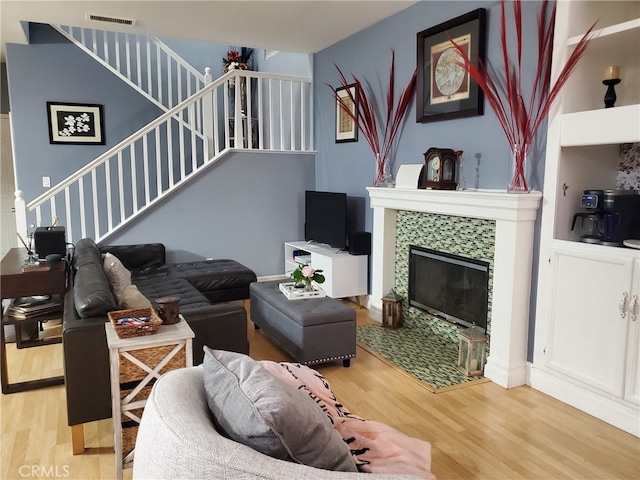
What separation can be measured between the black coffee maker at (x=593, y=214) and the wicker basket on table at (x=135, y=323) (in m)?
2.36

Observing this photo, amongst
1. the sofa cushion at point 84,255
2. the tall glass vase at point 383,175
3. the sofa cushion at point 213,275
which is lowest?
the sofa cushion at point 213,275

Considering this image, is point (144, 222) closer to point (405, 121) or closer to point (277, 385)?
point (405, 121)

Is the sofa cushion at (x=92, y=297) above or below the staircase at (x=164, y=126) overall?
below

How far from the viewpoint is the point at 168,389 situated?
4.51 feet

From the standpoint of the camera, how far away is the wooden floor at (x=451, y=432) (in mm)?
Result: 2283

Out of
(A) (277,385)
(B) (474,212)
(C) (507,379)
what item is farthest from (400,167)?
(A) (277,385)

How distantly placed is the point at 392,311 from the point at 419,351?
57 cm

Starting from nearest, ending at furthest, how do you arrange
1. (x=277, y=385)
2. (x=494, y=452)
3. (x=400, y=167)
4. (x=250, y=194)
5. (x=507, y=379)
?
(x=277, y=385), (x=494, y=452), (x=507, y=379), (x=400, y=167), (x=250, y=194)

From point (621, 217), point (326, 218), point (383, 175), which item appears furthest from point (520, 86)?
point (326, 218)

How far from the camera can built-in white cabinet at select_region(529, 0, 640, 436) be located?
8.43ft

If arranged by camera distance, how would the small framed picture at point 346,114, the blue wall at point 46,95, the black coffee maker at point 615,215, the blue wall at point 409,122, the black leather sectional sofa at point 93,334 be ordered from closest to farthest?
the black leather sectional sofa at point 93,334, the black coffee maker at point 615,215, the blue wall at point 409,122, the small framed picture at point 346,114, the blue wall at point 46,95

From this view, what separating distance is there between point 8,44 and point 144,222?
249 centimetres

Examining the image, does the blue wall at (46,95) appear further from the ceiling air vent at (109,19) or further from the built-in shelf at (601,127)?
the built-in shelf at (601,127)

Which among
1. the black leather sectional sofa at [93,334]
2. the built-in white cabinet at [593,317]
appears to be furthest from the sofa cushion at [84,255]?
the built-in white cabinet at [593,317]
